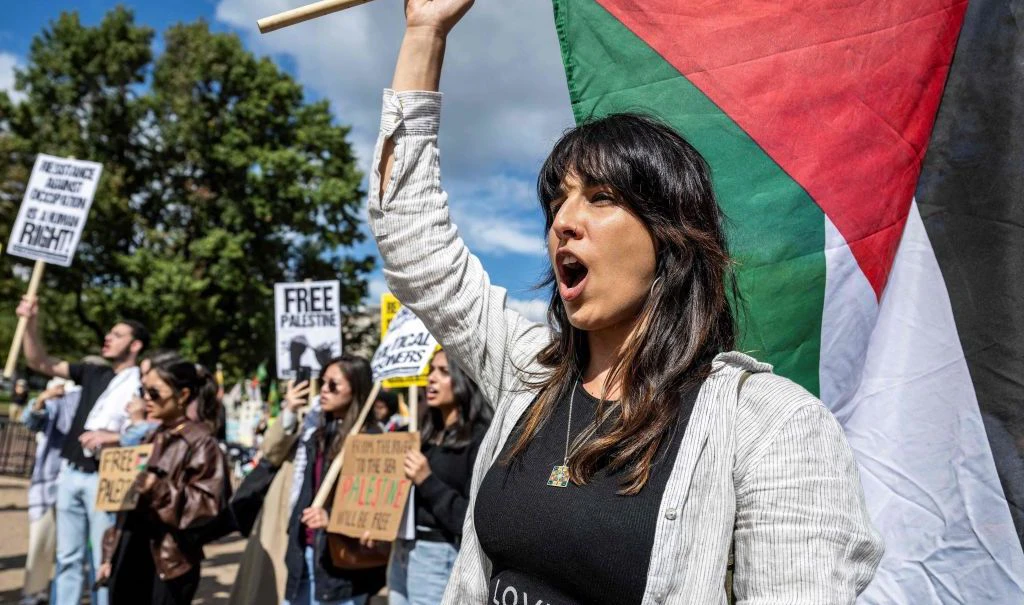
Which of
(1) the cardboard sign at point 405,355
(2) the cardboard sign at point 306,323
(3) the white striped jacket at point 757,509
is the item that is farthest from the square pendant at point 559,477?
(2) the cardboard sign at point 306,323

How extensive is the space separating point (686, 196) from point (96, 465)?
600 cm

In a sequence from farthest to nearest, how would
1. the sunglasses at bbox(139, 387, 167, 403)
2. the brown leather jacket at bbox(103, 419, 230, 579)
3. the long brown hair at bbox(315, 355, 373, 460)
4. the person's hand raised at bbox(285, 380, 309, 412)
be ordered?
1. the person's hand raised at bbox(285, 380, 309, 412)
2. the long brown hair at bbox(315, 355, 373, 460)
3. the sunglasses at bbox(139, 387, 167, 403)
4. the brown leather jacket at bbox(103, 419, 230, 579)

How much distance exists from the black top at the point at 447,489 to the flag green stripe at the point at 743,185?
2484 millimetres

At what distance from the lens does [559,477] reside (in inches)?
61.7

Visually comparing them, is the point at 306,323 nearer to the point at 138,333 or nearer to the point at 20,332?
the point at 138,333

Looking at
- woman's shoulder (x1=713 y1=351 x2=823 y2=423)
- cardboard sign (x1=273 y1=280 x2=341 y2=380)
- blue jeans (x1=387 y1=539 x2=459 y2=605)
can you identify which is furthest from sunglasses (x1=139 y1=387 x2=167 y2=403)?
woman's shoulder (x1=713 y1=351 x2=823 y2=423)

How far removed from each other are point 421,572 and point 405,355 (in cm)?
143

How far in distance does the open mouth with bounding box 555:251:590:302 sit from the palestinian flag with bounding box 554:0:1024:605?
78cm

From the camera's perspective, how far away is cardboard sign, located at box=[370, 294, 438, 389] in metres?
5.61

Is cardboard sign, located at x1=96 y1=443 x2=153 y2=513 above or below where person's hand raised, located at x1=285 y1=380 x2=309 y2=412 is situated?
below

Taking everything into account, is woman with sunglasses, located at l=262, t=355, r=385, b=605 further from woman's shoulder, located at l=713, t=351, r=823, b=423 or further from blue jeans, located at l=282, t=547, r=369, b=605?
woman's shoulder, located at l=713, t=351, r=823, b=423

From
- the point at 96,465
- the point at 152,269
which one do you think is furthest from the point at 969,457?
the point at 152,269

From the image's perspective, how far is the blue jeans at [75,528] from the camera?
6.23 m

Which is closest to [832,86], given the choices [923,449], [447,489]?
[923,449]
